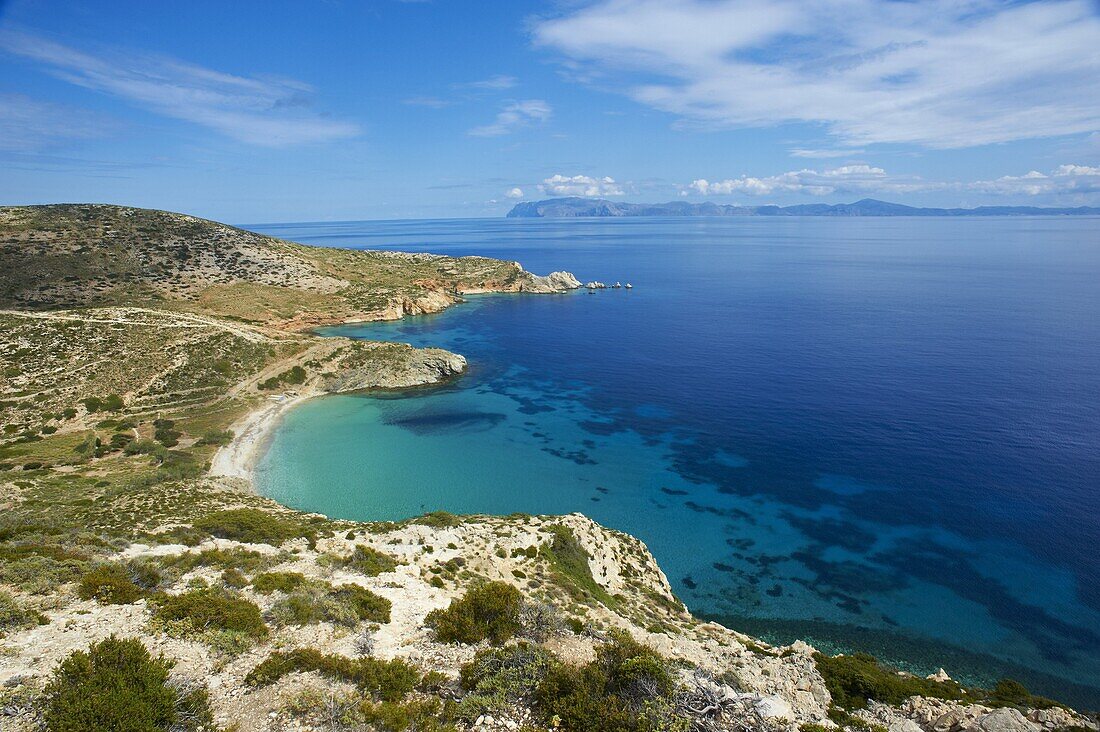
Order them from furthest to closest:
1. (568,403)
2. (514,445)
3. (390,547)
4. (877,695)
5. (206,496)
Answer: (568,403), (514,445), (206,496), (390,547), (877,695)

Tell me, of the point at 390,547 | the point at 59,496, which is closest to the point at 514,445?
the point at 390,547

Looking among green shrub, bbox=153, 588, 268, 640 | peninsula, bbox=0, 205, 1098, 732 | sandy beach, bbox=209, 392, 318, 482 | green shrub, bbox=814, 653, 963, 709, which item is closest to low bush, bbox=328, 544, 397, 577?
peninsula, bbox=0, 205, 1098, 732

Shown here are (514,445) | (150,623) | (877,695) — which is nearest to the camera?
(150,623)

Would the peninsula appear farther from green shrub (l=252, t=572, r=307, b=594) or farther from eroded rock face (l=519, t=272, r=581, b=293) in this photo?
eroded rock face (l=519, t=272, r=581, b=293)

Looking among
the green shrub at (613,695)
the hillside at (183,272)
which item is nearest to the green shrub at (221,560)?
the green shrub at (613,695)

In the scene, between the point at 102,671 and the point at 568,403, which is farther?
the point at 568,403

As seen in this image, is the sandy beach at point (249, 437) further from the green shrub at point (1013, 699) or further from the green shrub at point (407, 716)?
the green shrub at point (1013, 699)

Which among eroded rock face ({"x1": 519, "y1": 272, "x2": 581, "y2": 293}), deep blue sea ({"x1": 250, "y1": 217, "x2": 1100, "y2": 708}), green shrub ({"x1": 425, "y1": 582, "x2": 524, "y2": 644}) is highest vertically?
eroded rock face ({"x1": 519, "y1": 272, "x2": 581, "y2": 293})

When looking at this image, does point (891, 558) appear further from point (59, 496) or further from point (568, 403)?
point (59, 496)
